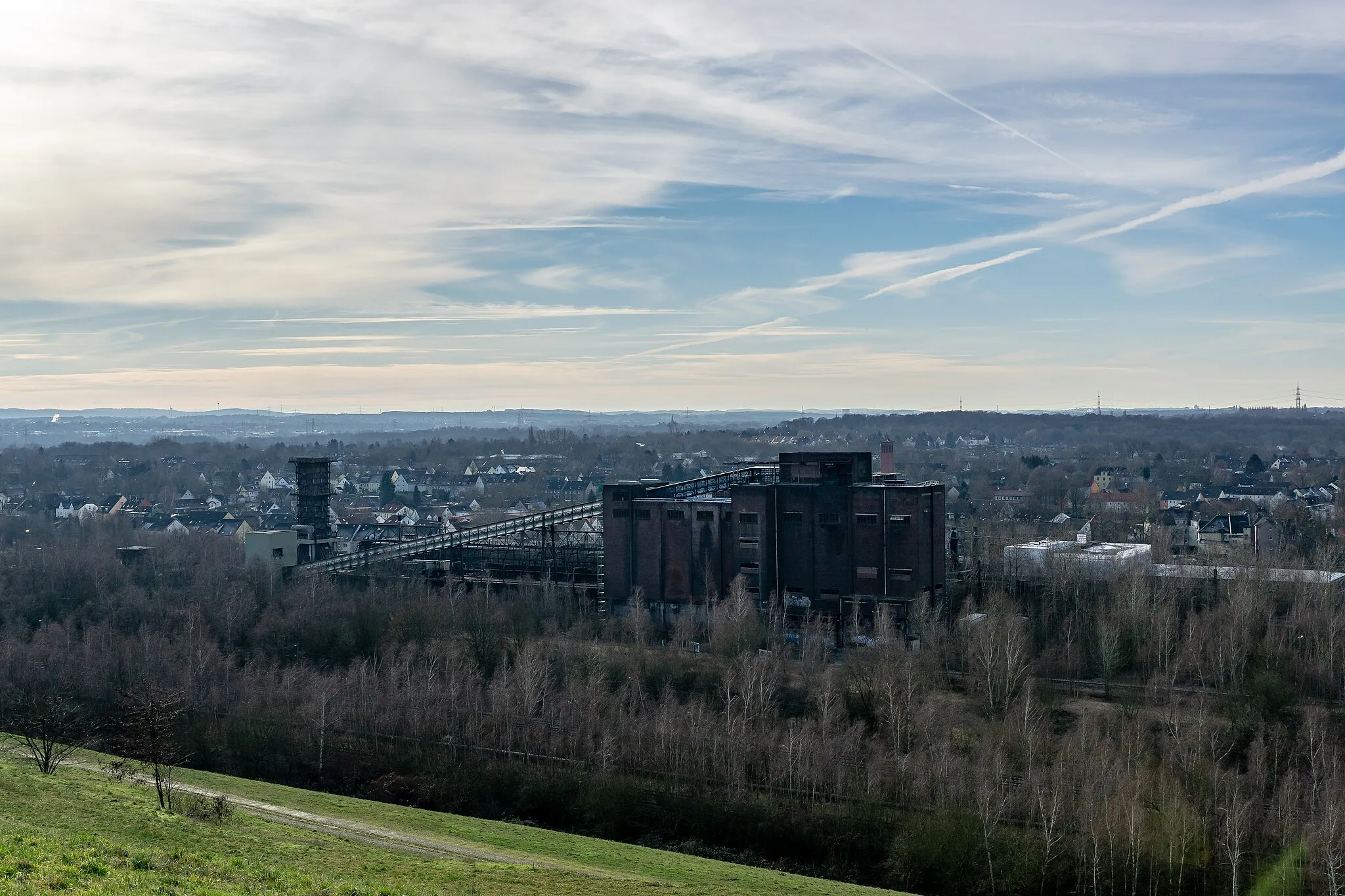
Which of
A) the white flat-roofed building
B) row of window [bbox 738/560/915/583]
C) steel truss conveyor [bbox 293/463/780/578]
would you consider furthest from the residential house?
row of window [bbox 738/560/915/583]

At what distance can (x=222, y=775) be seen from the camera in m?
33.7

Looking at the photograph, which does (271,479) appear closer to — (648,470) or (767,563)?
(648,470)

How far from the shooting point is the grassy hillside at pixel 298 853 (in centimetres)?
1747

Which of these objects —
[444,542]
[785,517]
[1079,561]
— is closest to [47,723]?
[785,517]

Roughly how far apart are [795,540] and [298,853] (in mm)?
33667

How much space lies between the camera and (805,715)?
128 ft

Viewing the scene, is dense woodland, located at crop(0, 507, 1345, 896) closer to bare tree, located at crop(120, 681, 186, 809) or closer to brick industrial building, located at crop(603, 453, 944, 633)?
bare tree, located at crop(120, 681, 186, 809)

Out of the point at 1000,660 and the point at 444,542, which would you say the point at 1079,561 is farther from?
the point at 444,542

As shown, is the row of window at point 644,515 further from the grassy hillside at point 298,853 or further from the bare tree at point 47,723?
the grassy hillside at point 298,853

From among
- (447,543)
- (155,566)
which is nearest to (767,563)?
(447,543)

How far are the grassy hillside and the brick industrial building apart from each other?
24.2 m

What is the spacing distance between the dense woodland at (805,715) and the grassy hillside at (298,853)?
3100 millimetres

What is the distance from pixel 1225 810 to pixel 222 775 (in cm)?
2608

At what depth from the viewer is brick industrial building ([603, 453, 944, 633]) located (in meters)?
51.6
